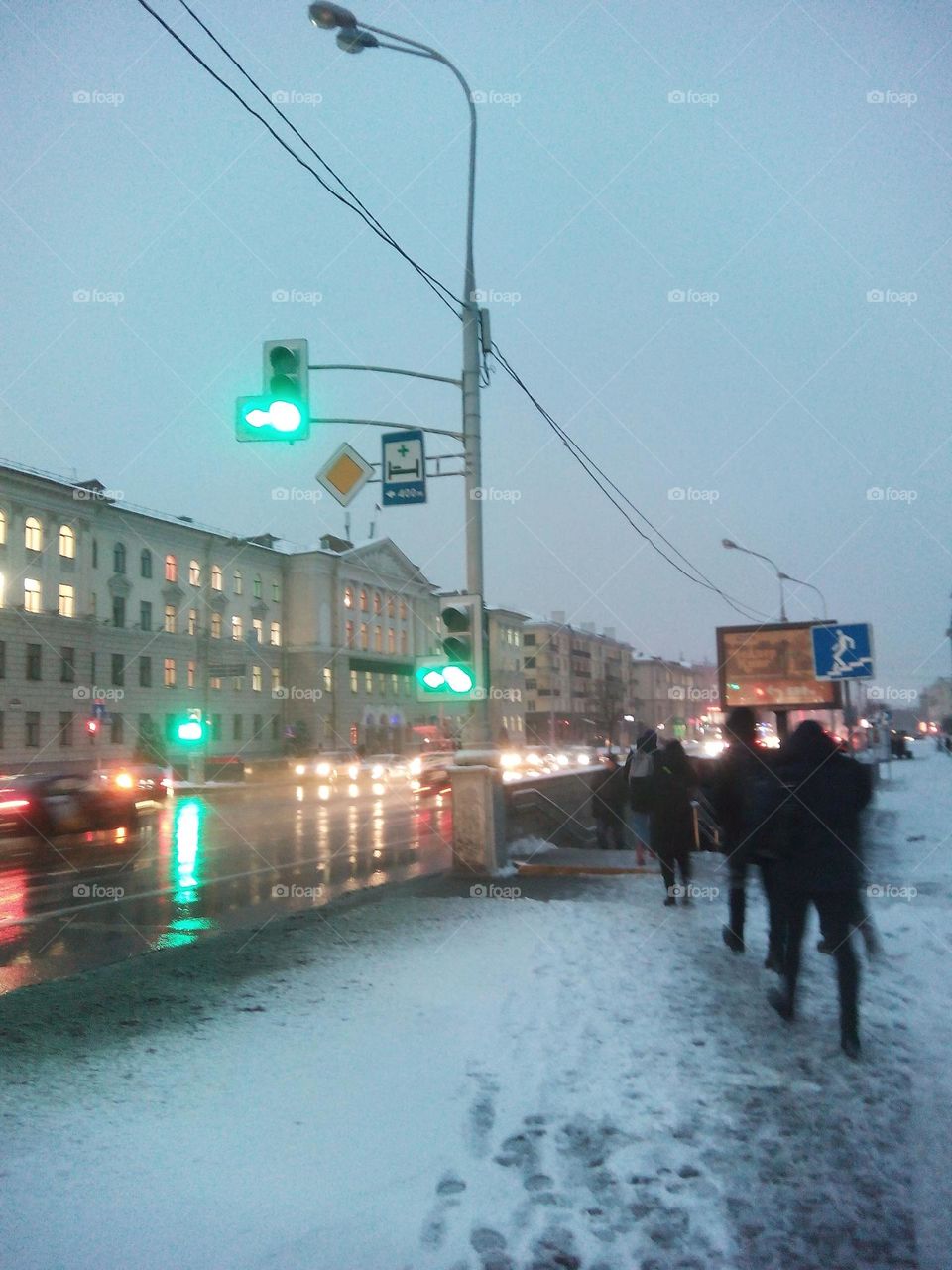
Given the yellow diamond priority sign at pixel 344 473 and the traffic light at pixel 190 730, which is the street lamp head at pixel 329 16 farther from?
the traffic light at pixel 190 730

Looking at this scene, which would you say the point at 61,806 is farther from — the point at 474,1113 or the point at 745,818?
the point at 474,1113

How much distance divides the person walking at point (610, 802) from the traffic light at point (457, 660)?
662 centimetres

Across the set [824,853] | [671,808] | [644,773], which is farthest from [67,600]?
[824,853]

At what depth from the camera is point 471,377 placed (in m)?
11.8

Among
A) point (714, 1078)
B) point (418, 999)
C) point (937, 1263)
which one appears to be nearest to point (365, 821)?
point (418, 999)

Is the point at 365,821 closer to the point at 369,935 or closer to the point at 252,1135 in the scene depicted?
the point at 369,935

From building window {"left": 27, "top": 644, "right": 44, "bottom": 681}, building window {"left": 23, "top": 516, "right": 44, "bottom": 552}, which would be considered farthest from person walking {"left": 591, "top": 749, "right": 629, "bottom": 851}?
building window {"left": 23, "top": 516, "right": 44, "bottom": 552}

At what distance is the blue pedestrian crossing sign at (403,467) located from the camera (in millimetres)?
11250

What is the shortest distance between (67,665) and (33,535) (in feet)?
20.4

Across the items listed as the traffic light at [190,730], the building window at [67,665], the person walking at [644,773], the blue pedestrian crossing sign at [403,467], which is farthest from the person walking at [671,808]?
the building window at [67,665]

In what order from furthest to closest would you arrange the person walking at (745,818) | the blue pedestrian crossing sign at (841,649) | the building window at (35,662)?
the building window at (35,662) → the blue pedestrian crossing sign at (841,649) → the person walking at (745,818)

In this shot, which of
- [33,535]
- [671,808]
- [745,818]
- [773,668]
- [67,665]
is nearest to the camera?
[745,818]

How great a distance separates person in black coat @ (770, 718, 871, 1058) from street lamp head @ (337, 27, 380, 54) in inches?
340

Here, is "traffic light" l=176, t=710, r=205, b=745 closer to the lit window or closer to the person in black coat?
the lit window
